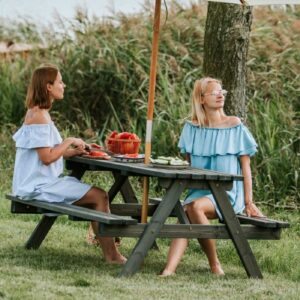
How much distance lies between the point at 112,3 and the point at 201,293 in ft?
26.5

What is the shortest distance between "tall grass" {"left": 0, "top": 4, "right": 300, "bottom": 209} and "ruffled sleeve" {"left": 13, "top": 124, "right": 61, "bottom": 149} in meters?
3.67

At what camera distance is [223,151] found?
7.91 meters

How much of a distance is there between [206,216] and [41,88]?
1.49 m

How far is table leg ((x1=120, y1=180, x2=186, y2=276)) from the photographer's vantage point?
23.9 ft

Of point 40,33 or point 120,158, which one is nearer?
point 120,158

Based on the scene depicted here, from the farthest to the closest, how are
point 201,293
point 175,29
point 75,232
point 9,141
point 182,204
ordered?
point 175,29, point 9,141, point 75,232, point 182,204, point 201,293

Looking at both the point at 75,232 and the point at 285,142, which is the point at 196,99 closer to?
the point at 75,232

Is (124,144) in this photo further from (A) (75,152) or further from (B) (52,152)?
(B) (52,152)

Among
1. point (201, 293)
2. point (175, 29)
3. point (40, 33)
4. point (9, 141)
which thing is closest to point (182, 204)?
point (201, 293)

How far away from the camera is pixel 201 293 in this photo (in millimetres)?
6867

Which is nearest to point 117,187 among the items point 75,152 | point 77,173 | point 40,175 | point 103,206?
point 77,173

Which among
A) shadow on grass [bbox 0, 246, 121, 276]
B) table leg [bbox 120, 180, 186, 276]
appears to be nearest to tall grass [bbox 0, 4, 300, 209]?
shadow on grass [bbox 0, 246, 121, 276]

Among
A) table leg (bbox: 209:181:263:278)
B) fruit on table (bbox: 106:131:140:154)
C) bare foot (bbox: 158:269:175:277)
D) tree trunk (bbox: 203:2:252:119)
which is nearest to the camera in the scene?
table leg (bbox: 209:181:263:278)

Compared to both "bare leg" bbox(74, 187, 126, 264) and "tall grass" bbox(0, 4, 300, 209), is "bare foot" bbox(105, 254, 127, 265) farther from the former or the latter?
"tall grass" bbox(0, 4, 300, 209)
